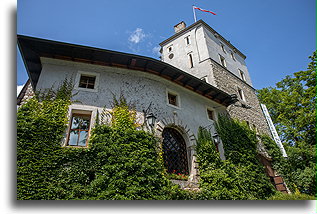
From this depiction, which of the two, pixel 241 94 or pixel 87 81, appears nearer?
pixel 87 81

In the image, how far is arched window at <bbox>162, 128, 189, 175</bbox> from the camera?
777 centimetres

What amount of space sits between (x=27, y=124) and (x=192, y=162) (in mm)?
5995

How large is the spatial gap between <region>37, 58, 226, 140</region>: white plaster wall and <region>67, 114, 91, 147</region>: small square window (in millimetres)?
530

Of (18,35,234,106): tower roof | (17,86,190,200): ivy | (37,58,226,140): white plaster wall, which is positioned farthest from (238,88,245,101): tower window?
(17,86,190,200): ivy

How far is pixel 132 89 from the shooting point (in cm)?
824

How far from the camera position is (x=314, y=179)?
11914 mm

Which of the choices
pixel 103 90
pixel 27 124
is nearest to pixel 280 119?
pixel 103 90

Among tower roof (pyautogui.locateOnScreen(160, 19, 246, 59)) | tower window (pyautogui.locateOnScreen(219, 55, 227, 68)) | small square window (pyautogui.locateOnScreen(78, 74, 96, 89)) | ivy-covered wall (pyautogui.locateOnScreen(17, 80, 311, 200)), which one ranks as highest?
tower roof (pyautogui.locateOnScreen(160, 19, 246, 59))

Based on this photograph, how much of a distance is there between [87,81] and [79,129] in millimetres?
2062

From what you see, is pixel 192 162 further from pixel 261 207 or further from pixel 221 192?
pixel 261 207

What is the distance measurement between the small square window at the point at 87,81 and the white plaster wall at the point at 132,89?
272 mm

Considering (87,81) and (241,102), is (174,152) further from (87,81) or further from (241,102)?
(241,102)

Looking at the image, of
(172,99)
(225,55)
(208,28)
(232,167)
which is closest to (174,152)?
(172,99)

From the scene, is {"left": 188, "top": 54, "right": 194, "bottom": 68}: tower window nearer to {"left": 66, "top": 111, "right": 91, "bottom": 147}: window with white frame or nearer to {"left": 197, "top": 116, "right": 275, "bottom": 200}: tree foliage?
{"left": 197, "top": 116, "right": 275, "bottom": 200}: tree foliage
